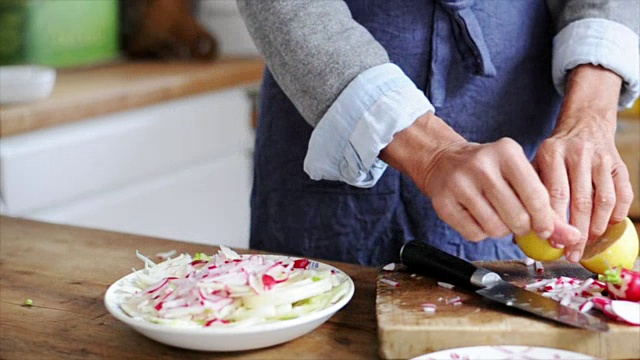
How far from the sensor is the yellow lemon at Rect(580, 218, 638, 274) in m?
1.07

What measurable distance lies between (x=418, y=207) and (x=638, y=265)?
1.07 feet

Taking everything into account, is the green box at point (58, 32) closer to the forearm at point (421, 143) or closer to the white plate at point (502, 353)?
the forearm at point (421, 143)

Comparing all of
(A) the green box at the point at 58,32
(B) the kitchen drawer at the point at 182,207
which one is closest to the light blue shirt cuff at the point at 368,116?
(B) the kitchen drawer at the point at 182,207

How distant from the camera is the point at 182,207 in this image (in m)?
2.75

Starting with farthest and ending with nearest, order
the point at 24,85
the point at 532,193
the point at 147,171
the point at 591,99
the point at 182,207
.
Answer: the point at 182,207 < the point at 147,171 < the point at 24,85 < the point at 591,99 < the point at 532,193

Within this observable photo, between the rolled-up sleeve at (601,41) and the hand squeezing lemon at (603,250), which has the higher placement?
the rolled-up sleeve at (601,41)

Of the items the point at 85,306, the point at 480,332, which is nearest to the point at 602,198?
the point at 480,332

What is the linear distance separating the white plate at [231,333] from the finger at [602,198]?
0.34 metres

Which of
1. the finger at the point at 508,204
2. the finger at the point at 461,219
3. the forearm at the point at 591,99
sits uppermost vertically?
the forearm at the point at 591,99

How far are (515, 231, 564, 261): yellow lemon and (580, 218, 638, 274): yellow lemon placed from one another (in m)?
0.04

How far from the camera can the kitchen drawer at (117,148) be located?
2.16 m

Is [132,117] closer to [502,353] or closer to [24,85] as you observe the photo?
[24,85]

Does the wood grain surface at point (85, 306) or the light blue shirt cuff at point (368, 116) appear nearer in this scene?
the wood grain surface at point (85, 306)

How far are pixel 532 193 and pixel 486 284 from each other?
0.11 m
